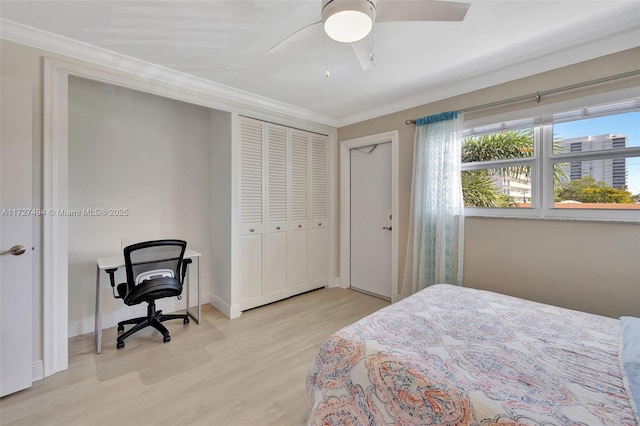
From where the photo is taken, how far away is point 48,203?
6.43ft

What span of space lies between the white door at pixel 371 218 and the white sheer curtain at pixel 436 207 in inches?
19.5

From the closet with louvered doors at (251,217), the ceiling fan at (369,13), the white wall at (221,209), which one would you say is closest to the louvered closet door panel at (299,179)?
the closet with louvered doors at (251,217)

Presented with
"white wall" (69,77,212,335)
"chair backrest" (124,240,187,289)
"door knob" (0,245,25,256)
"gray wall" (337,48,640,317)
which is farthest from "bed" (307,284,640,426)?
"white wall" (69,77,212,335)

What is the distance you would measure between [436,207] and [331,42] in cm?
183

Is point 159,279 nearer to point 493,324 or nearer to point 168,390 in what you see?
point 168,390

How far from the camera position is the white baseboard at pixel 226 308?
2.98 m

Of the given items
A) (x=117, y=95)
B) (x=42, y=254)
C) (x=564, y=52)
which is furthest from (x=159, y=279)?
(x=564, y=52)

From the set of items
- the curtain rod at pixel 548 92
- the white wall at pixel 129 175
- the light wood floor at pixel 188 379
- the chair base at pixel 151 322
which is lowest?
the light wood floor at pixel 188 379

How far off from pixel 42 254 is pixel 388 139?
341 cm

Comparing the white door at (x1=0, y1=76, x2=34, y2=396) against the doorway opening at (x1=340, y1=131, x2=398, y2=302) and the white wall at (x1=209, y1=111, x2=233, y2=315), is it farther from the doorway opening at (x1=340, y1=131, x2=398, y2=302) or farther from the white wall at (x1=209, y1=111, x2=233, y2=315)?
the doorway opening at (x1=340, y1=131, x2=398, y2=302)

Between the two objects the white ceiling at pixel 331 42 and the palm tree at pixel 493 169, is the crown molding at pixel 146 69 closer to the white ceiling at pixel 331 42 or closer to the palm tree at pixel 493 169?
the white ceiling at pixel 331 42

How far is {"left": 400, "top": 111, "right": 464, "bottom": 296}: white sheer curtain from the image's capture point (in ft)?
8.87

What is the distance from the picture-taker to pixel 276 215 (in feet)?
11.2

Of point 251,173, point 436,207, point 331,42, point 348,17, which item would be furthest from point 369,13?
point 251,173
